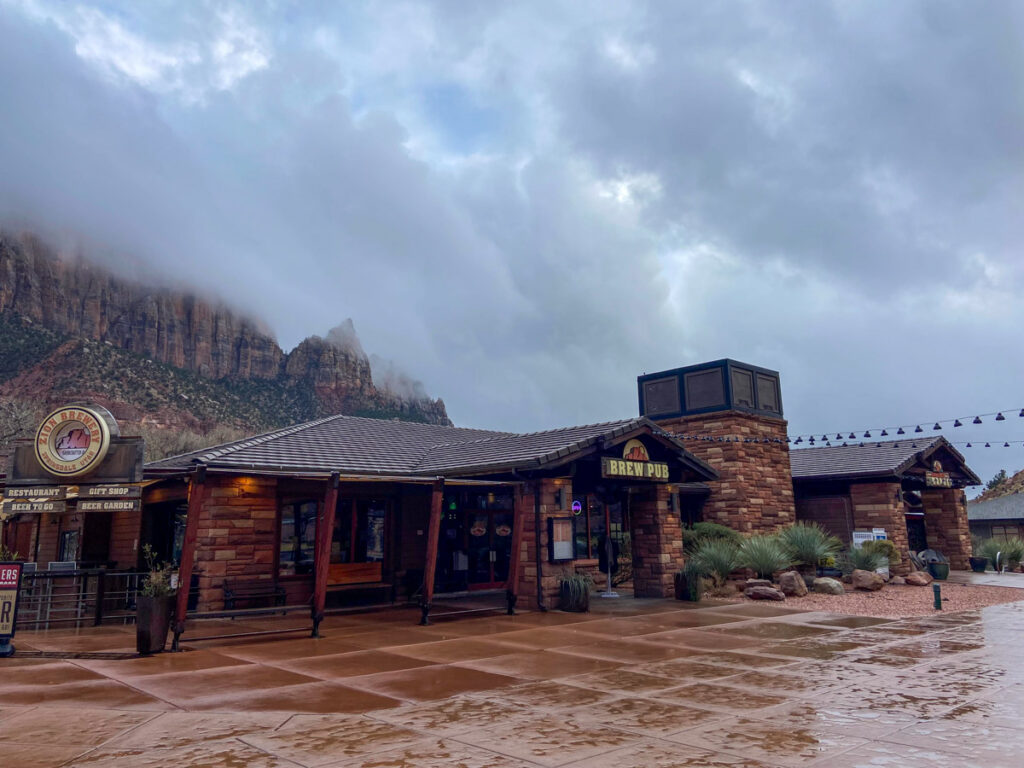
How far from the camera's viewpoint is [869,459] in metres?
26.0

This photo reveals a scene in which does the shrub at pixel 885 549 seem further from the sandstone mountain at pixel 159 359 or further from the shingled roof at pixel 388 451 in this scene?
the sandstone mountain at pixel 159 359

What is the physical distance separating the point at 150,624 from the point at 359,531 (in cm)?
694

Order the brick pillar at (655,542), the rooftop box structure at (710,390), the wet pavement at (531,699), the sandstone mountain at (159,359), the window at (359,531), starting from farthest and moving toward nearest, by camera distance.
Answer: the sandstone mountain at (159,359), the rooftop box structure at (710,390), the brick pillar at (655,542), the window at (359,531), the wet pavement at (531,699)

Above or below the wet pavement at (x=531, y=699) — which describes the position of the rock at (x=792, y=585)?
above

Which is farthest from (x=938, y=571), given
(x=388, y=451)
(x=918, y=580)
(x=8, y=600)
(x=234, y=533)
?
(x=8, y=600)

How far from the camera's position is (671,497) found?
58.5ft

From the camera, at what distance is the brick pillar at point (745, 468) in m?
23.3

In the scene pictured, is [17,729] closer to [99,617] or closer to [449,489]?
[99,617]

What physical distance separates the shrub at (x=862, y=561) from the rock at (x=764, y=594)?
5.14 meters

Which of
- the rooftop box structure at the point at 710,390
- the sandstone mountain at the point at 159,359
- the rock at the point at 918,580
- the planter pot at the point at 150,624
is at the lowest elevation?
the rock at the point at 918,580

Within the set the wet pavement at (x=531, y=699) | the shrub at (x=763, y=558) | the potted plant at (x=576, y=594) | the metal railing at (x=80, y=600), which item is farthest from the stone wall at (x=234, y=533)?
the shrub at (x=763, y=558)

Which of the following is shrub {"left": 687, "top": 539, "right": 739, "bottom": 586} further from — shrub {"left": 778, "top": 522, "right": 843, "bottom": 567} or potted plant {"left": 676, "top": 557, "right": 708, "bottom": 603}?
shrub {"left": 778, "top": 522, "right": 843, "bottom": 567}

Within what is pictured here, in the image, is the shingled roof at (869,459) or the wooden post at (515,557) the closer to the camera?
the wooden post at (515,557)

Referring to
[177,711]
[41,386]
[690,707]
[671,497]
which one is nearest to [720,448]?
[671,497]
